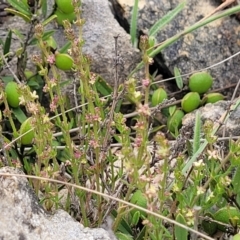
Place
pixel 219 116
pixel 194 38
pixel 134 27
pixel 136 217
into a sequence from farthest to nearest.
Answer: pixel 194 38 → pixel 134 27 → pixel 219 116 → pixel 136 217

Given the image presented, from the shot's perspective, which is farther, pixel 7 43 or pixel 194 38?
pixel 194 38

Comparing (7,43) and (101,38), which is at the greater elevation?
(7,43)

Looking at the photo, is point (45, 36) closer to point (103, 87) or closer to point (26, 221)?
point (103, 87)

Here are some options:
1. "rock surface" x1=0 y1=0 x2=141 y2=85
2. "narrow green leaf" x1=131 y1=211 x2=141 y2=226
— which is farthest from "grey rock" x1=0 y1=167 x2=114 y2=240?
"rock surface" x1=0 y1=0 x2=141 y2=85

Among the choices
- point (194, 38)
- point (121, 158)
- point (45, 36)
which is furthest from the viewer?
point (194, 38)

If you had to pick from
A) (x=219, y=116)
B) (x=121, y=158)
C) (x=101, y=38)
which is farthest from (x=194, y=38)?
(x=121, y=158)

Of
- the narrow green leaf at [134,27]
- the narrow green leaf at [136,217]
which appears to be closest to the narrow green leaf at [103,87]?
the narrow green leaf at [134,27]

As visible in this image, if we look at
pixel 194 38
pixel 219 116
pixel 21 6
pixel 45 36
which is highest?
pixel 21 6

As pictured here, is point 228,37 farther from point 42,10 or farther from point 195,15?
point 42,10
